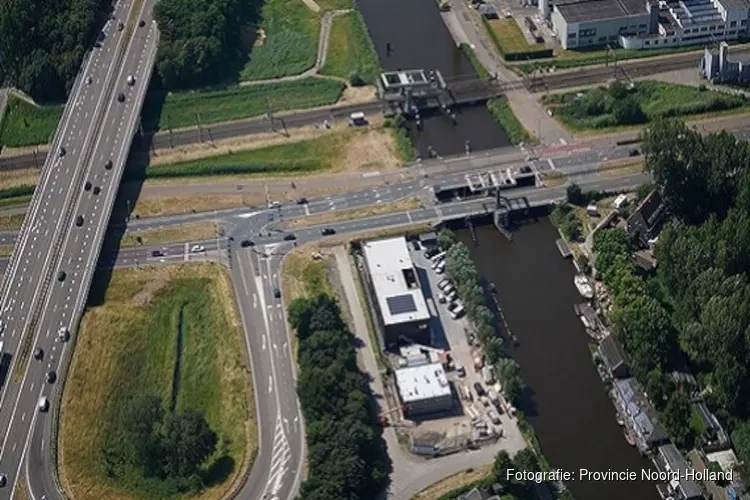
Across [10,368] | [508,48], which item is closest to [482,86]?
[508,48]

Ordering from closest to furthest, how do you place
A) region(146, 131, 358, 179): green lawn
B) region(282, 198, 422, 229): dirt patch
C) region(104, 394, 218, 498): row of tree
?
1. region(104, 394, 218, 498): row of tree
2. region(282, 198, 422, 229): dirt patch
3. region(146, 131, 358, 179): green lawn

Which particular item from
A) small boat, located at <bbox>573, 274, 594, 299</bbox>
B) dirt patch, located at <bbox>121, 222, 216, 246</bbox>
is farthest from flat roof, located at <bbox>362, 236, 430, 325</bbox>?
dirt patch, located at <bbox>121, 222, 216, 246</bbox>

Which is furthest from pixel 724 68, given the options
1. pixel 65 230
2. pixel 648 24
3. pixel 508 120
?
pixel 65 230

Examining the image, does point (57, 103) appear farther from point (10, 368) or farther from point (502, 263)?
point (502, 263)

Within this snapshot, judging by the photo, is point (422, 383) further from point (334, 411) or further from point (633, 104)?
point (633, 104)

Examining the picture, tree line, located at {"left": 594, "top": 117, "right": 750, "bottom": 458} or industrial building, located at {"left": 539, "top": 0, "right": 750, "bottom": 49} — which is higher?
industrial building, located at {"left": 539, "top": 0, "right": 750, "bottom": 49}

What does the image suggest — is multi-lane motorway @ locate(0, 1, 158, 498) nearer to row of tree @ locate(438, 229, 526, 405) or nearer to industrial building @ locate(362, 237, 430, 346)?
industrial building @ locate(362, 237, 430, 346)
